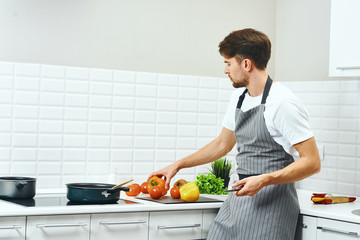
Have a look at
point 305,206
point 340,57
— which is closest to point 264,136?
point 305,206

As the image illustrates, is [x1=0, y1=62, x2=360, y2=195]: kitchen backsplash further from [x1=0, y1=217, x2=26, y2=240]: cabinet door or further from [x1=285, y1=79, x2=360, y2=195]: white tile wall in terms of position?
[x1=0, y1=217, x2=26, y2=240]: cabinet door

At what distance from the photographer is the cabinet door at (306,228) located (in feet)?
8.45

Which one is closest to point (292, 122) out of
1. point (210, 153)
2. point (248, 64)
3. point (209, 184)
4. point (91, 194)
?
point (248, 64)

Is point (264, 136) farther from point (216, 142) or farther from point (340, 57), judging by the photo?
point (340, 57)

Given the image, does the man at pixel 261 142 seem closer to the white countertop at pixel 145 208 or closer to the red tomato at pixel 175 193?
the white countertop at pixel 145 208

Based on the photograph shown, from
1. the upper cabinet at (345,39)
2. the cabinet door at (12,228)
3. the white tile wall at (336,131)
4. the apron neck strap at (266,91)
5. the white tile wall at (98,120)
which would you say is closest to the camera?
the cabinet door at (12,228)

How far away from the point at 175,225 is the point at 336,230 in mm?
814

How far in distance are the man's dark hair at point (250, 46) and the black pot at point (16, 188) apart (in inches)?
48.9

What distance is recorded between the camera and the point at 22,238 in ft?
7.64

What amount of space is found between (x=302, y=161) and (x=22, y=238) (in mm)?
1326

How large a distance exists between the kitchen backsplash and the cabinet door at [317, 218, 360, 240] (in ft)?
2.68

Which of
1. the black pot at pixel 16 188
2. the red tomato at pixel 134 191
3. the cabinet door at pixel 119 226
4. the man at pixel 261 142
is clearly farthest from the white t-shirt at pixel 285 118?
the black pot at pixel 16 188

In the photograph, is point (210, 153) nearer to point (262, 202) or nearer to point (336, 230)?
point (262, 202)

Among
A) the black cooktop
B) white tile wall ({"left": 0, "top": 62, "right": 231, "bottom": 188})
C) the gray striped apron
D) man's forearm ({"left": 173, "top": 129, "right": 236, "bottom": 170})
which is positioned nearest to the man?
the gray striped apron
